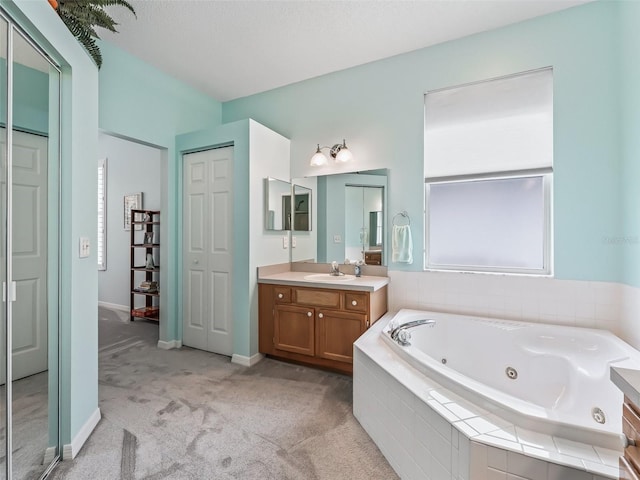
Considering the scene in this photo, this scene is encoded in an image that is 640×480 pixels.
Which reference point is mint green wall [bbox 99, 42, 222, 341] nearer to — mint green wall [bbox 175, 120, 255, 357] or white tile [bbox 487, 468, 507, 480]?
mint green wall [bbox 175, 120, 255, 357]

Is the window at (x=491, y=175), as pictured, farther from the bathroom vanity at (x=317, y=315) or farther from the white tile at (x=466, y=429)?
the white tile at (x=466, y=429)

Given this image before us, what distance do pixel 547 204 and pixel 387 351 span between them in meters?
1.73

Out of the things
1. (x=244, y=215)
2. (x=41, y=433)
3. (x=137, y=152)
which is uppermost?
(x=137, y=152)

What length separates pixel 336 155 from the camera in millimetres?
3029

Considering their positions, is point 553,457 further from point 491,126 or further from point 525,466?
point 491,126

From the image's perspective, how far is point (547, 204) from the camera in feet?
7.66

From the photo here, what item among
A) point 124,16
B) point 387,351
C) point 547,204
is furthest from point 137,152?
point 547,204

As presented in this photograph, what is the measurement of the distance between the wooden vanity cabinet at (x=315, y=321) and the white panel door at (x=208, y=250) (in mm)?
445

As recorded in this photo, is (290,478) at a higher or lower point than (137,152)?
lower

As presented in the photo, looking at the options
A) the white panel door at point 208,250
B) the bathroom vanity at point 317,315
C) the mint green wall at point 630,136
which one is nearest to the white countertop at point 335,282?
the bathroom vanity at point 317,315

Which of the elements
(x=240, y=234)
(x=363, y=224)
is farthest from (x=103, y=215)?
(x=363, y=224)

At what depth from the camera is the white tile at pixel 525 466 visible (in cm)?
98

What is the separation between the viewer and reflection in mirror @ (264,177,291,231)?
3.01 m

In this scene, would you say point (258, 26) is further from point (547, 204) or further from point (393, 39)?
point (547, 204)
